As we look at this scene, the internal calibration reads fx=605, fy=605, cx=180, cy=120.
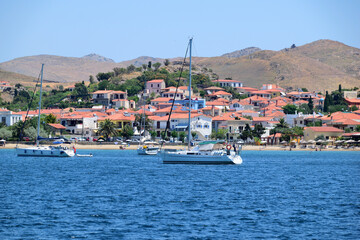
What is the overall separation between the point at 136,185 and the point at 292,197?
11785mm

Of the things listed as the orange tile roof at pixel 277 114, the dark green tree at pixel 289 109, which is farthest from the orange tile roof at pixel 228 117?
the dark green tree at pixel 289 109

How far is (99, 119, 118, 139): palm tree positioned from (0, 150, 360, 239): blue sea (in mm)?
61301

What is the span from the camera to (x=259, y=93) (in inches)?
7387

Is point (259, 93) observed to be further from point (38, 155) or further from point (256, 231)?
point (256, 231)

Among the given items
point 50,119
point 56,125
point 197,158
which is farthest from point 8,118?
point 197,158

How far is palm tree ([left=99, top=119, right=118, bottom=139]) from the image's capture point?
11612 cm

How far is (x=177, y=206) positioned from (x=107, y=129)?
84844 mm

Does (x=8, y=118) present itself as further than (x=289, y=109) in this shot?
No

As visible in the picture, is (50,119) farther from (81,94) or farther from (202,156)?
(202,156)

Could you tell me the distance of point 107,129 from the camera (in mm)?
116750

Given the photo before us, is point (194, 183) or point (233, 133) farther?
point (233, 133)

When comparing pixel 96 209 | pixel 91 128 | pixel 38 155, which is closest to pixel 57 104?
pixel 91 128

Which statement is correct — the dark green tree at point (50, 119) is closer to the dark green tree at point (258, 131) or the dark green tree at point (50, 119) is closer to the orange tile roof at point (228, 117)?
the orange tile roof at point (228, 117)

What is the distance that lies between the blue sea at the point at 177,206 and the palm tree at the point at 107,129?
61.3 meters
